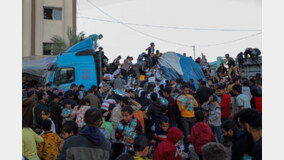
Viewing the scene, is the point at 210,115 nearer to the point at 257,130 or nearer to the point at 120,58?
the point at 257,130

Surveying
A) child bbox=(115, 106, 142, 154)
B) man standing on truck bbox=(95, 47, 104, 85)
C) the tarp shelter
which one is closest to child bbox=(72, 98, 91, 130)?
child bbox=(115, 106, 142, 154)

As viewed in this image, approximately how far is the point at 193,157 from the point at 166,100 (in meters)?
1.69

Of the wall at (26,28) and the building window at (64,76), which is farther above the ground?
the wall at (26,28)

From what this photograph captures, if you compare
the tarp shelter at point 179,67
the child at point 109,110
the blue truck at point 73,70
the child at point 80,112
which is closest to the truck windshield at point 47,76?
the blue truck at point 73,70

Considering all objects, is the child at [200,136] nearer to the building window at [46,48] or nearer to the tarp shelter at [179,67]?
the tarp shelter at [179,67]

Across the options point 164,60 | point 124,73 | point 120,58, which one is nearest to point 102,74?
point 124,73

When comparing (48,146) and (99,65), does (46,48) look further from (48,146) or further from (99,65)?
(48,146)

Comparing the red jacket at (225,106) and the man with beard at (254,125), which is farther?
the red jacket at (225,106)

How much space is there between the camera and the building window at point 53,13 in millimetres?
21469

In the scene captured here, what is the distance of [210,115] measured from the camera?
5844 mm

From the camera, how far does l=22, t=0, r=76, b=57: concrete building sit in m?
20.1

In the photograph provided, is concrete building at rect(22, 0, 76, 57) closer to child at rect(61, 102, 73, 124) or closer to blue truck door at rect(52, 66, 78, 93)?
blue truck door at rect(52, 66, 78, 93)

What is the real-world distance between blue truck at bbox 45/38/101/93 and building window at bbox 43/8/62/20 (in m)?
11.6

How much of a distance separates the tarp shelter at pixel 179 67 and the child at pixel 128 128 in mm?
9601
